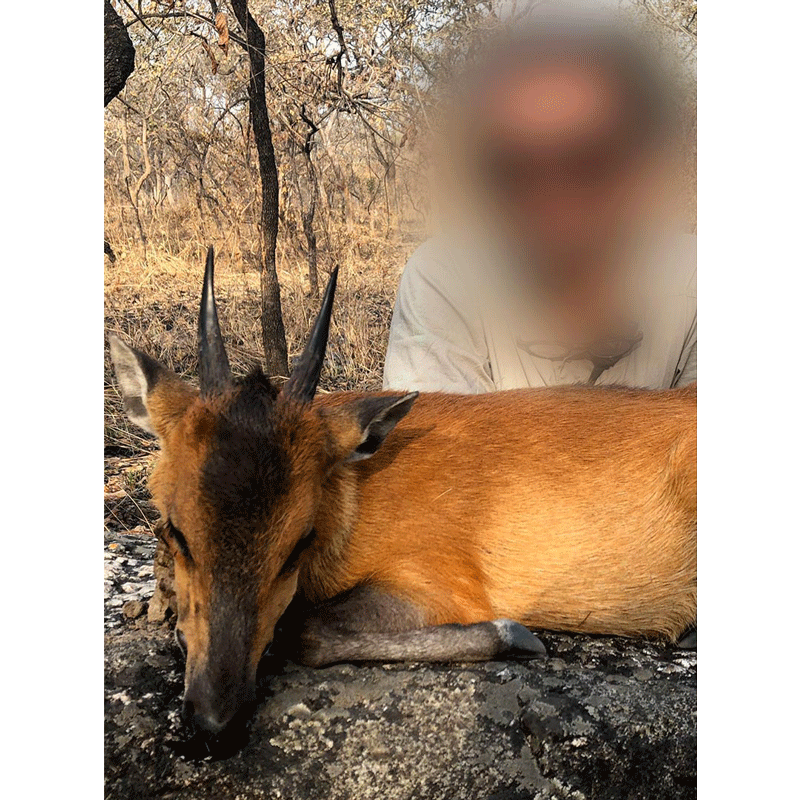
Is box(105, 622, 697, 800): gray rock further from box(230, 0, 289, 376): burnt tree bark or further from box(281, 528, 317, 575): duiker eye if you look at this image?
box(230, 0, 289, 376): burnt tree bark

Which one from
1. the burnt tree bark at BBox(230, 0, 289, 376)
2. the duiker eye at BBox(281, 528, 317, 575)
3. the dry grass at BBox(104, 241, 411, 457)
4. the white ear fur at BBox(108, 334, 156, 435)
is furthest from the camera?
the dry grass at BBox(104, 241, 411, 457)

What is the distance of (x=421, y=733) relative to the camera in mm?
2771

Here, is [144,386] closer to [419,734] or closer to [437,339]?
[419,734]

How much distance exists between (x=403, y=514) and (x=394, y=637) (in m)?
0.56

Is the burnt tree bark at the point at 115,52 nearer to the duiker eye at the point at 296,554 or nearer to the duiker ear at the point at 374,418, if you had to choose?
the duiker ear at the point at 374,418

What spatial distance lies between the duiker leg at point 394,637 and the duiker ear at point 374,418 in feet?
1.93

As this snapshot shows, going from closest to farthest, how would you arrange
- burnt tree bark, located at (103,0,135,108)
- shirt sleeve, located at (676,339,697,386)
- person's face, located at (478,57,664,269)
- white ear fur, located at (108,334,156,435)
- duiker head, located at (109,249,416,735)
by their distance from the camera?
duiker head, located at (109,249,416,735), white ear fur, located at (108,334,156,435), person's face, located at (478,57,664,269), shirt sleeve, located at (676,339,697,386), burnt tree bark, located at (103,0,135,108)

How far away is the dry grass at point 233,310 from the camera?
827cm

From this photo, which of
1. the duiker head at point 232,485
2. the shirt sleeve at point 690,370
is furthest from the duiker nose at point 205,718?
the shirt sleeve at point 690,370

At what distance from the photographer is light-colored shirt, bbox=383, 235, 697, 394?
196 inches

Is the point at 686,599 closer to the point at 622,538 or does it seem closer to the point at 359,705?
the point at 622,538

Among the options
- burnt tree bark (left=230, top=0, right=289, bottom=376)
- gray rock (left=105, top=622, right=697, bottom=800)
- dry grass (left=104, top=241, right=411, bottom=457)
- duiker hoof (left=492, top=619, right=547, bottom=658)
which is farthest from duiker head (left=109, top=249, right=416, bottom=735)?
burnt tree bark (left=230, top=0, right=289, bottom=376)

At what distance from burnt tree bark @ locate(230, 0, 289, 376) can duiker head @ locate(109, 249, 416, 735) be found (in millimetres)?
4357

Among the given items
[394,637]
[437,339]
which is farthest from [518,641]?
[437,339]
